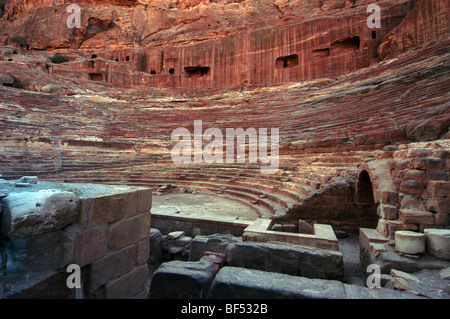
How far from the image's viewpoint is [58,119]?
1511cm

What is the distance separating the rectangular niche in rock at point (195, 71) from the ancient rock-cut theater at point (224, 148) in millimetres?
297

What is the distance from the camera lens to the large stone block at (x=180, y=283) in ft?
7.32

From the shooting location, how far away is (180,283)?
7.44ft

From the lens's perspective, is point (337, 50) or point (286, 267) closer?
point (286, 267)

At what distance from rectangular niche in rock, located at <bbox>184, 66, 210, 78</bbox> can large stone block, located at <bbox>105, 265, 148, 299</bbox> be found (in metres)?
26.5

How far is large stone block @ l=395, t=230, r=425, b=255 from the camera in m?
2.78

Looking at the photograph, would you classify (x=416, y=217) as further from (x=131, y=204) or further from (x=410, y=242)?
(x=131, y=204)

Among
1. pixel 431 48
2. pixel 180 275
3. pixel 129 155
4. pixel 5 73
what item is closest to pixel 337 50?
pixel 431 48

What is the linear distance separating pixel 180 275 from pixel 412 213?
327 centimetres

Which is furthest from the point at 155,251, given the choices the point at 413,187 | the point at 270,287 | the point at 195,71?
the point at 195,71

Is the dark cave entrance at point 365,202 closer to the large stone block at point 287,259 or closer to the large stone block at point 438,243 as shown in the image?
the large stone block at point 438,243

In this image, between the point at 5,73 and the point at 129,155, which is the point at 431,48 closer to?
the point at 129,155

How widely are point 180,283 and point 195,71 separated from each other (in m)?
27.7

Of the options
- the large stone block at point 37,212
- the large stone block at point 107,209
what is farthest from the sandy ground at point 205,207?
the large stone block at point 37,212
